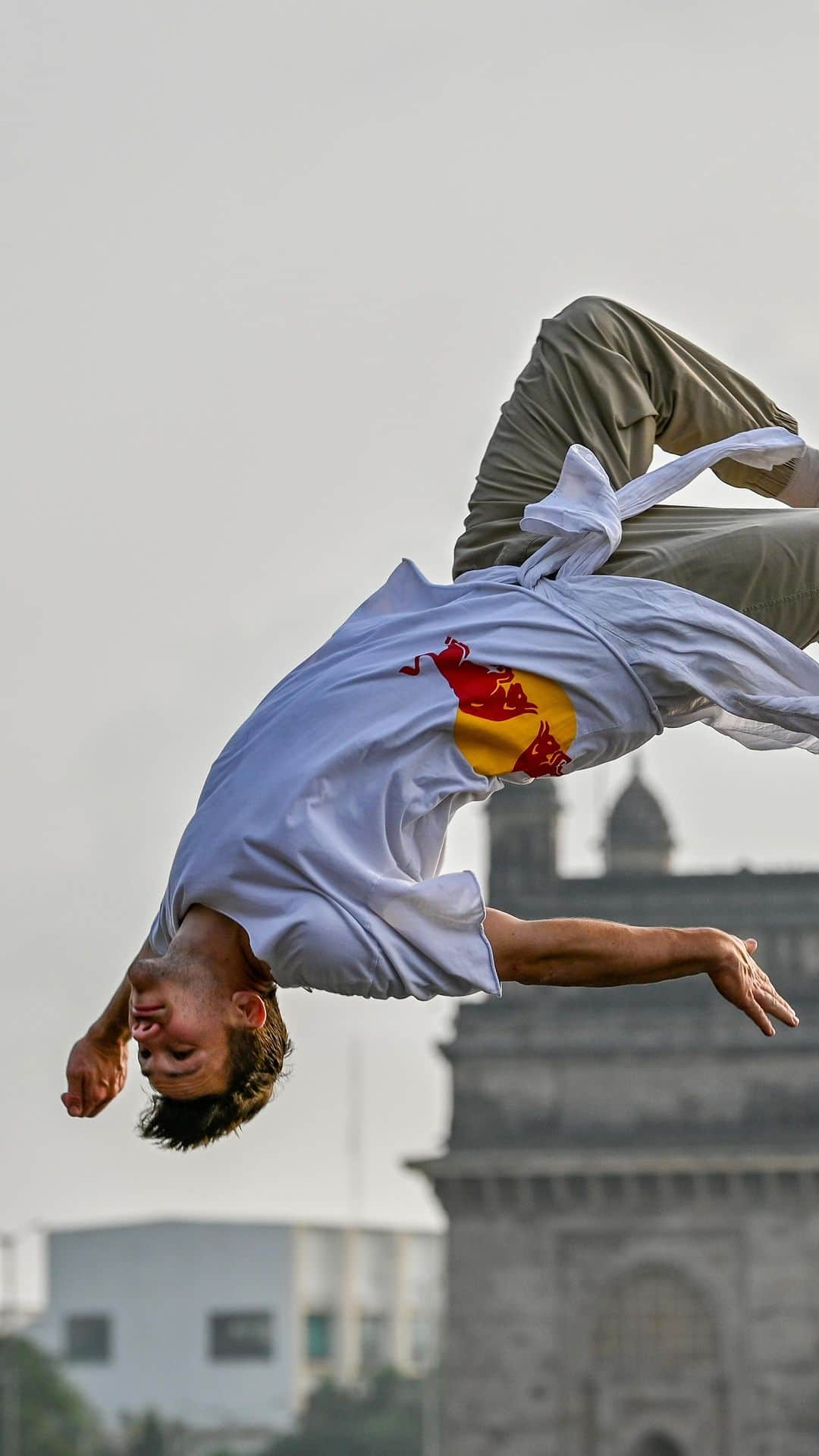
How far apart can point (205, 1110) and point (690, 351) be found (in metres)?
1.90

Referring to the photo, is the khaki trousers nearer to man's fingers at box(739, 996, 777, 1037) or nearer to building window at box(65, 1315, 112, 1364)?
man's fingers at box(739, 996, 777, 1037)

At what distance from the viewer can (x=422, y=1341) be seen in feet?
339

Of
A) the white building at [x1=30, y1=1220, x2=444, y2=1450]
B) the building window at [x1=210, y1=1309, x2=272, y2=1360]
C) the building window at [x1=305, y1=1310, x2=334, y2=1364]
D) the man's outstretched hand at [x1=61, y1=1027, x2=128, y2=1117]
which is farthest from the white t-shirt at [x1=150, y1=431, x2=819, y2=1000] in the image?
the building window at [x1=305, y1=1310, x2=334, y2=1364]

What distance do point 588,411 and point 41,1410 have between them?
80.5 meters

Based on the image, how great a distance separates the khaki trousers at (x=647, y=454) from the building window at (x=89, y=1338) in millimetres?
93339

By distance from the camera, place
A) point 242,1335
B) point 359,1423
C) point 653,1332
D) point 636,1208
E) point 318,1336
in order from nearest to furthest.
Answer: point 653,1332
point 636,1208
point 359,1423
point 242,1335
point 318,1336

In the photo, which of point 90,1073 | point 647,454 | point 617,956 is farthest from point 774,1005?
point 90,1073

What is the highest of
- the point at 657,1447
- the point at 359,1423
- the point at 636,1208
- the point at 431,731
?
the point at 636,1208

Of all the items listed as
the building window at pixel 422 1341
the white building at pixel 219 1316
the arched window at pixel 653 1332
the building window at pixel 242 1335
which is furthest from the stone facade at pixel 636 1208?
the building window at pixel 422 1341

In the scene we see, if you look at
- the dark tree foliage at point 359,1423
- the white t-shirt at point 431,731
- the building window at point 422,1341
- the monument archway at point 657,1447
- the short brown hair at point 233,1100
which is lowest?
the dark tree foliage at point 359,1423

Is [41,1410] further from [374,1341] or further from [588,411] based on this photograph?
[588,411]

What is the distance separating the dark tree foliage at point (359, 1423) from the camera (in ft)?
279

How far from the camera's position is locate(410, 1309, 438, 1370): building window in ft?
335

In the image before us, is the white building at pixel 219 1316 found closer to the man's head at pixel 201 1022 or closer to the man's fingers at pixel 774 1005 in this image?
the man's head at pixel 201 1022
